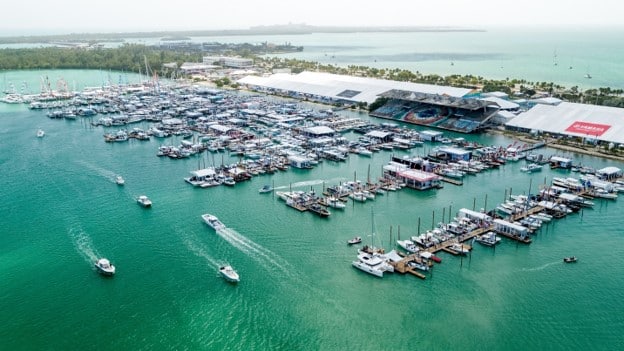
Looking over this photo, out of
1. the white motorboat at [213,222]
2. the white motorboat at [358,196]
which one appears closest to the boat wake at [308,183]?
the white motorboat at [358,196]

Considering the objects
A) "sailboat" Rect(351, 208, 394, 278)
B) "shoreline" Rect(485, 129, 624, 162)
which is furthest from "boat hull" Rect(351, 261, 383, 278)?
"shoreline" Rect(485, 129, 624, 162)

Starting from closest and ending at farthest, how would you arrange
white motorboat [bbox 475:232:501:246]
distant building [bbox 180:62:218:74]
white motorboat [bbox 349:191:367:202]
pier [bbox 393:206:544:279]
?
pier [bbox 393:206:544:279] < white motorboat [bbox 475:232:501:246] < white motorboat [bbox 349:191:367:202] < distant building [bbox 180:62:218:74]

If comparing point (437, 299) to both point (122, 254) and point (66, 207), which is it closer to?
point (122, 254)

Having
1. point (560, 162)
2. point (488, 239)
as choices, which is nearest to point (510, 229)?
point (488, 239)

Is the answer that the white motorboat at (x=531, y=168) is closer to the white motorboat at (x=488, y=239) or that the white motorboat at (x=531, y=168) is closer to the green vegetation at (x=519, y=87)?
the white motorboat at (x=488, y=239)

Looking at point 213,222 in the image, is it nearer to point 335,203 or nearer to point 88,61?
point 335,203

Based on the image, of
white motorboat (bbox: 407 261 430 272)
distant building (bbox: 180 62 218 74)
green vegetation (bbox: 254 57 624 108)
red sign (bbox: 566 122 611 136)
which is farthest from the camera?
distant building (bbox: 180 62 218 74)

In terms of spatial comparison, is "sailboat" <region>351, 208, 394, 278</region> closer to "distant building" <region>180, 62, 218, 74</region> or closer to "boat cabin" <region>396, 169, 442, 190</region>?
"boat cabin" <region>396, 169, 442, 190</region>

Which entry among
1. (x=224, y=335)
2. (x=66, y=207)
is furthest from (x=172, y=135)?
(x=224, y=335)
